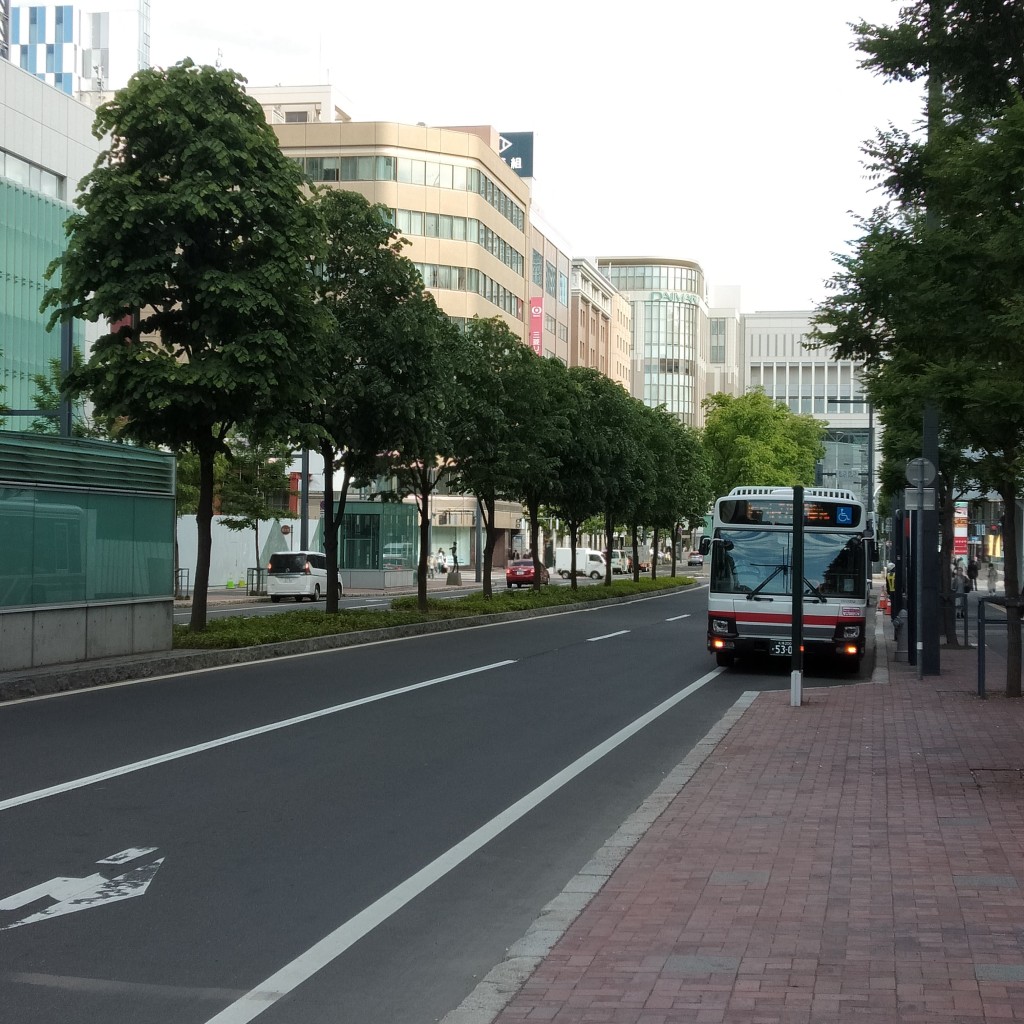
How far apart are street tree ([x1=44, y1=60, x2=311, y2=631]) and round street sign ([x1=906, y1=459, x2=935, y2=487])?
8.88 metres

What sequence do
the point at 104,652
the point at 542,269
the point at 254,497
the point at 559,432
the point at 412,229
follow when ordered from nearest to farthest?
the point at 104,652
the point at 559,432
the point at 254,497
the point at 412,229
the point at 542,269

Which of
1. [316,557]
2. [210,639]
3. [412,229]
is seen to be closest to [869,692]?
[210,639]

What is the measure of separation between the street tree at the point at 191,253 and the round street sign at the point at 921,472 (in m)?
8.88

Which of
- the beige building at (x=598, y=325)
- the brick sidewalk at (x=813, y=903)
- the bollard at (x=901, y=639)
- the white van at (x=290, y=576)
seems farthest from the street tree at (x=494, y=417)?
the beige building at (x=598, y=325)

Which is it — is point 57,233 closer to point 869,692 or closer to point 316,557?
point 316,557

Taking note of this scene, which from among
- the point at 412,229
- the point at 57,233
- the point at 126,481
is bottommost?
the point at 126,481

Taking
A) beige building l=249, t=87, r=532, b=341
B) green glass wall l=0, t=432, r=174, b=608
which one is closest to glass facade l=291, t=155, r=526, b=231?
beige building l=249, t=87, r=532, b=341

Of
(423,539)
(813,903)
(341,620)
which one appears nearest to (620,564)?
(423,539)

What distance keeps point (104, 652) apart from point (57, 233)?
39.6m

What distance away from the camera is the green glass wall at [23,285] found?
5119 centimetres

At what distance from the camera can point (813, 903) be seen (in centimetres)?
645

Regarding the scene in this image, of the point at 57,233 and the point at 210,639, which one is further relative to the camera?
the point at 57,233

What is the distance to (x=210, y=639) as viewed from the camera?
69.3 feet

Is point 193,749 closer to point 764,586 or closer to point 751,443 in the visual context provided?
point 764,586
